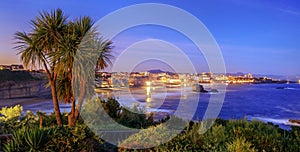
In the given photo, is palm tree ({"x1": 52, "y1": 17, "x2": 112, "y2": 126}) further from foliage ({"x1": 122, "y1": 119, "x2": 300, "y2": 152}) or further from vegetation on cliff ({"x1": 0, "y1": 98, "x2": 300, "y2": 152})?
foliage ({"x1": 122, "y1": 119, "x2": 300, "y2": 152})

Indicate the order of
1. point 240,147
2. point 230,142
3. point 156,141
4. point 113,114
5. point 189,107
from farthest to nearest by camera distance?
point 189,107, point 113,114, point 156,141, point 230,142, point 240,147

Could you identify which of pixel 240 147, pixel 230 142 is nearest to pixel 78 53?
pixel 230 142

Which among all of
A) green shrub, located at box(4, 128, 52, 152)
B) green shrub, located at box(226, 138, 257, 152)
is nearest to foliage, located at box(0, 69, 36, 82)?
green shrub, located at box(4, 128, 52, 152)

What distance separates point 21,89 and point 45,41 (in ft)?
219

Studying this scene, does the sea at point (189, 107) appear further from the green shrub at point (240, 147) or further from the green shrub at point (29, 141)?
the green shrub at point (29, 141)

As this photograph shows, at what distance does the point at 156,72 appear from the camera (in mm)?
12570

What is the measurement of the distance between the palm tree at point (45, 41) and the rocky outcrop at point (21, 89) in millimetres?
57822

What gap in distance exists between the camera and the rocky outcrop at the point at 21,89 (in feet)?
207

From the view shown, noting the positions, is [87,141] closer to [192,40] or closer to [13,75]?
[192,40]

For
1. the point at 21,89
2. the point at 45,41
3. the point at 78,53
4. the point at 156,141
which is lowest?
the point at 21,89

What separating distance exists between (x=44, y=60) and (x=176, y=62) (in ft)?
15.9

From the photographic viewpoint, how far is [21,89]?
6900 cm

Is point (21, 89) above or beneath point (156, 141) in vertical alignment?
beneath

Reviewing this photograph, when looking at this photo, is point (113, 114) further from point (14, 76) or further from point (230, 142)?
point (14, 76)
